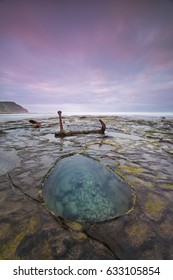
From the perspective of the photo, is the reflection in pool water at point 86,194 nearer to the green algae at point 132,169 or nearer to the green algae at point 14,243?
the green algae at point 14,243

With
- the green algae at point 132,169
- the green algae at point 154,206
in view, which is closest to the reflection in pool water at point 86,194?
the green algae at point 154,206

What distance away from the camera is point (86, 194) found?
269 centimetres

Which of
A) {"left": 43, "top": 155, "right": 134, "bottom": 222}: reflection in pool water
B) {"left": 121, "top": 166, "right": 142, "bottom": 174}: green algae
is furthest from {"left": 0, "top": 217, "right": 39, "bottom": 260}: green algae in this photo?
{"left": 121, "top": 166, "right": 142, "bottom": 174}: green algae

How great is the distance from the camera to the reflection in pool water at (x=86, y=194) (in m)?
2.47

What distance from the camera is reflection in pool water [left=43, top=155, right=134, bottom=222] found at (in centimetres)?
247

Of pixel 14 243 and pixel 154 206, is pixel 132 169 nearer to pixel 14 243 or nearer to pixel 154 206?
pixel 154 206

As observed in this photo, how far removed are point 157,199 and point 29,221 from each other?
2.71m

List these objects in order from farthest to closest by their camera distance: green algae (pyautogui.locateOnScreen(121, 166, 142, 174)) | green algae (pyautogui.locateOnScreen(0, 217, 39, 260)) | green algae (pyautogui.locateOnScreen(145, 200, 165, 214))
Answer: green algae (pyautogui.locateOnScreen(121, 166, 142, 174)) < green algae (pyautogui.locateOnScreen(145, 200, 165, 214)) < green algae (pyautogui.locateOnScreen(0, 217, 39, 260))

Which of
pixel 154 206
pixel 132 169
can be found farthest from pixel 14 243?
pixel 132 169

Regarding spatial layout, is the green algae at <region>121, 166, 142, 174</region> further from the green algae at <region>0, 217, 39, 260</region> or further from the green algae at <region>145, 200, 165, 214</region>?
the green algae at <region>0, 217, 39, 260</region>

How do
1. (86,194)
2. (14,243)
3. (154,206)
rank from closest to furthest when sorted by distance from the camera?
1. (14,243)
2. (86,194)
3. (154,206)

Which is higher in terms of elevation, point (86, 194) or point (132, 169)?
point (86, 194)

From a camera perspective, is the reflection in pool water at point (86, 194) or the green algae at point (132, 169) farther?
the green algae at point (132, 169)

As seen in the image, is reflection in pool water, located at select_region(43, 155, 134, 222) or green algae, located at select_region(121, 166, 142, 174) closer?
reflection in pool water, located at select_region(43, 155, 134, 222)
